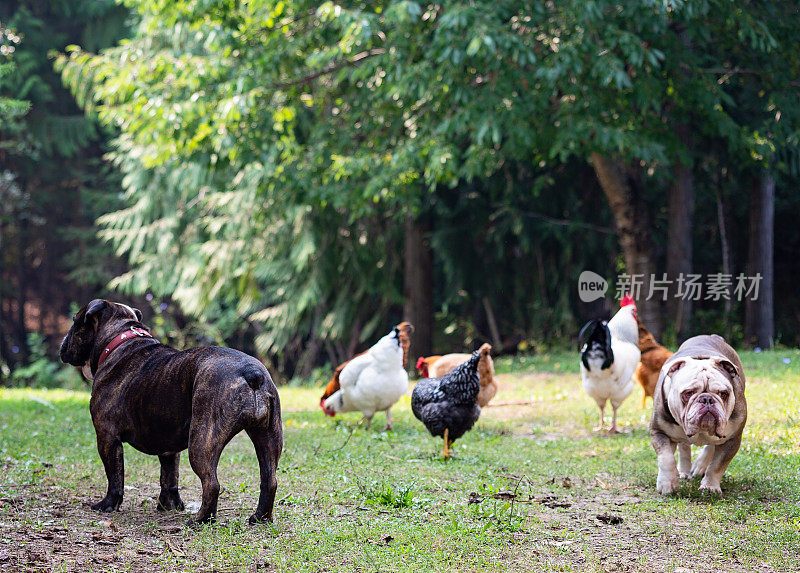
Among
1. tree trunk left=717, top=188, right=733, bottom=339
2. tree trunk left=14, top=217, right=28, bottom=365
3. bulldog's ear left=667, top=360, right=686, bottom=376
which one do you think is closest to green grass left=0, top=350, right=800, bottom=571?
bulldog's ear left=667, top=360, right=686, bottom=376

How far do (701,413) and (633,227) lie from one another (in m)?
9.64

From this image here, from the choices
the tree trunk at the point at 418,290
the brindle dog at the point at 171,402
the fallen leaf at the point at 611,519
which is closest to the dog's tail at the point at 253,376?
the brindle dog at the point at 171,402

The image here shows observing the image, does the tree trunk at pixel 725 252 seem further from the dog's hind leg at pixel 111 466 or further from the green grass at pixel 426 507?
the dog's hind leg at pixel 111 466

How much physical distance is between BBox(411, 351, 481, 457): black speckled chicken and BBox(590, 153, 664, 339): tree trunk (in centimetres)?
770

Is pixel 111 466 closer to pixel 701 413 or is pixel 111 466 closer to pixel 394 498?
pixel 394 498

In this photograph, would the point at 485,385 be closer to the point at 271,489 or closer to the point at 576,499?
the point at 576,499

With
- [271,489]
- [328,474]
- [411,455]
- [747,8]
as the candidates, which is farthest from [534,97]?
[271,489]

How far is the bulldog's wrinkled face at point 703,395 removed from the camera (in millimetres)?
5281

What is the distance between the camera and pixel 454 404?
7.36 metres

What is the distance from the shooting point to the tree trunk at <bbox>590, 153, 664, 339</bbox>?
1430 cm

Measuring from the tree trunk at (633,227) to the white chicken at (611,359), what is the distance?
5844 millimetres

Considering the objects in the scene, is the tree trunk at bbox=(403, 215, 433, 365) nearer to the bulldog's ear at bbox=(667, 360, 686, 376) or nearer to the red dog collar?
the bulldog's ear at bbox=(667, 360, 686, 376)

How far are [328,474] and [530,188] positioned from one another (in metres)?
11.1

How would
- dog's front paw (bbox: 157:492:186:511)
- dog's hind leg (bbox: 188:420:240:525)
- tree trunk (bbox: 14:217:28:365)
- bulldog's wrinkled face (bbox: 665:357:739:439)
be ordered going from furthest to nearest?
tree trunk (bbox: 14:217:28:365), dog's front paw (bbox: 157:492:186:511), bulldog's wrinkled face (bbox: 665:357:739:439), dog's hind leg (bbox: 188:420:240:525)
